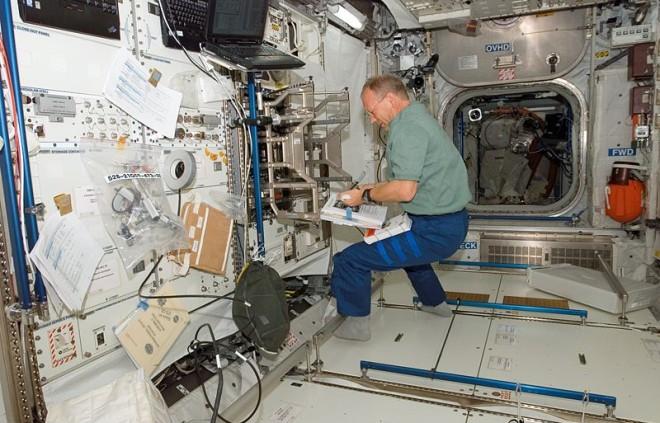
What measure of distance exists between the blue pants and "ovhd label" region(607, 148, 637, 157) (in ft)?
8.18

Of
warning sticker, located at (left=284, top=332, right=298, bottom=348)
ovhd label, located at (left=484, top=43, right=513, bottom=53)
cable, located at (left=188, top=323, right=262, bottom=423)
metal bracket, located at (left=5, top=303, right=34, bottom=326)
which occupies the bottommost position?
warning sticker, located at (left=284, top=332, right=298, bottom=348)

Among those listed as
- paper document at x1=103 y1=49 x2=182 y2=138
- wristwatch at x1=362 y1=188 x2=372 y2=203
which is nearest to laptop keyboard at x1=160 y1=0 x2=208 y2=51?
paper document at x1=103 y1=49 x2=182 y2=138

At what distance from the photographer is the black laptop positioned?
2689 mm

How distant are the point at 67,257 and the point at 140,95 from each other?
885 mm

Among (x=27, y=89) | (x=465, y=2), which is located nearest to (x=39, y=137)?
(x=27, y=89)

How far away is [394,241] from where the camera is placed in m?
3.20

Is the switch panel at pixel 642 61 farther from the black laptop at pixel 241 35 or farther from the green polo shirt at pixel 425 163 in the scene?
the black laptop at pixel 241 35

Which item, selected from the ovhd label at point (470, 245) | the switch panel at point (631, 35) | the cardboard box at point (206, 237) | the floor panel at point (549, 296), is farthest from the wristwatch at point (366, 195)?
the switch panel at point (631, 35)

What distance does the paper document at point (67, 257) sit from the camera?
1.82m

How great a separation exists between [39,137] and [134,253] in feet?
2.33

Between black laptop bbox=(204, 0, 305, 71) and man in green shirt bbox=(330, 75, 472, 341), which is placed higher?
black laptop bbox=(204, 0, 305, 71)

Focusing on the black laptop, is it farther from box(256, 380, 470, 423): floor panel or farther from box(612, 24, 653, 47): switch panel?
box(612, 24, 653, 47): switch panel

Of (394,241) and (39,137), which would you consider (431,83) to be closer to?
(394,241)

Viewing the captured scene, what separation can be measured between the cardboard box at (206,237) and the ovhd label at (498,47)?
12.8ft
